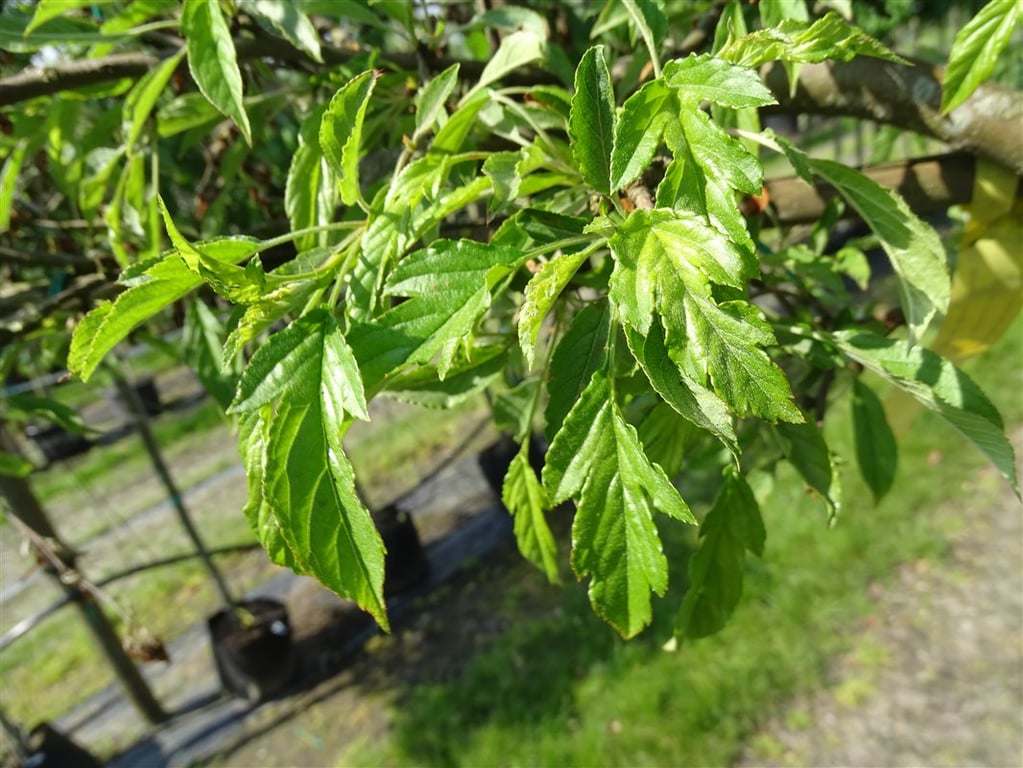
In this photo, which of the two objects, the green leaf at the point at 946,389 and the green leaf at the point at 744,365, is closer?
the green leaf at the point at 744,365

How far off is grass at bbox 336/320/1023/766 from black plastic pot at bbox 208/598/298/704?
1.58ft

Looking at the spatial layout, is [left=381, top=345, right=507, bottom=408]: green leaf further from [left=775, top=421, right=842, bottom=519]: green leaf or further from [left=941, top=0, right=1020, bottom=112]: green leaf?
[left=941, top=0, right=1020, bottom=112]: green leaf

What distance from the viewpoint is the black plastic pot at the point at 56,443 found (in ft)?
18.2

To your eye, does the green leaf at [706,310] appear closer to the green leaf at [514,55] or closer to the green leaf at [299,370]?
the green leaf at [299,370]

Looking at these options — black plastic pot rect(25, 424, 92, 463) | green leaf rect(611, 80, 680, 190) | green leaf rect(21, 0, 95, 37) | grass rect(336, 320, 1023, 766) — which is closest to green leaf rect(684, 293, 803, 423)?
green leaf rect(611, 80, 680, 190)

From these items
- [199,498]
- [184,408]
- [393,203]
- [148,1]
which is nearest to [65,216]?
[199,498]

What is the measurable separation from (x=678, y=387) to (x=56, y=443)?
20.2 feet

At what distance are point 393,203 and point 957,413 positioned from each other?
43cm

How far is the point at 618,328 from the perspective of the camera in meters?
0.51

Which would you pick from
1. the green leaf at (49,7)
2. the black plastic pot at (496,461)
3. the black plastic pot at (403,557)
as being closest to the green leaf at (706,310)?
the green leaf at (49,7)

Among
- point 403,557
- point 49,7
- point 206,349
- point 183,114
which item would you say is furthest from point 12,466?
point 403,557

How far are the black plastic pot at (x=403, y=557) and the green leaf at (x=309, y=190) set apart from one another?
2342 millimetres

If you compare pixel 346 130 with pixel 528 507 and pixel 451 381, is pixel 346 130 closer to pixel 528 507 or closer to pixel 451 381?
pixel 451 381

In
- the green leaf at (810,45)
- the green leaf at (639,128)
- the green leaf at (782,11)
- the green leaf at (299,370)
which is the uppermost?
the green leaf at (782,11)
